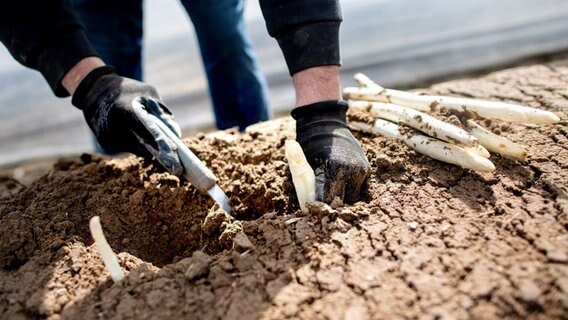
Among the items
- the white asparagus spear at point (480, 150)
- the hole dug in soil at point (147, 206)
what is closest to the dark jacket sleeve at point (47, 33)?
the hole dug in soil at point (147, 206)

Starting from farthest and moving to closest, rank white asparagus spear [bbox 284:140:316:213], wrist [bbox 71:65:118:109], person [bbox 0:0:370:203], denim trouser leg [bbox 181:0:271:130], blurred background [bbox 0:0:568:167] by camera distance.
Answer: blurred background [bbox 0:0:568:167]
denim trouser leg [bbox 181:0:271:130]
wrist [bbox 71:65:118:109]
person [bbox 0:0:370:203]
white asparagus spear [bbox 284:140:316:213]

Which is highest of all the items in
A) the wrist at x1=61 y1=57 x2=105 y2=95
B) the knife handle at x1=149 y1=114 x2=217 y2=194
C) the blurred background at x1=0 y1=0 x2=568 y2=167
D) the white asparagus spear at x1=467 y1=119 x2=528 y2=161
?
the wrist at x1=61 y1=57 x2=105 y2=95

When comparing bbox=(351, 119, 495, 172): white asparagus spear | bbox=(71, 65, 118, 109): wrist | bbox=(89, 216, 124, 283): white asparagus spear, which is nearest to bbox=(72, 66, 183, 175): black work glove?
bbox=(71, 65, 118, 109): wrist

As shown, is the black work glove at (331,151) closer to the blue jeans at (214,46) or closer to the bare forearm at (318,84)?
the bare forearm at (318,84)

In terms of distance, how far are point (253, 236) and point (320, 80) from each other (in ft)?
2.16

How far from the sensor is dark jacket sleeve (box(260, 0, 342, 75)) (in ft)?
5.43

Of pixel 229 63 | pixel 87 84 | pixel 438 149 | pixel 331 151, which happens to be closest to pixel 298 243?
pixel 331 151

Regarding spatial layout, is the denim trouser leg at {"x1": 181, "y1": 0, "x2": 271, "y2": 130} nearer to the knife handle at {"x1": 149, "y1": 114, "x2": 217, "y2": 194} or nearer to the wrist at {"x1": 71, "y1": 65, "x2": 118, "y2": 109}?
the wrist at {"x1": 71, "y1": 65, "x2": 118, "y2": 109}

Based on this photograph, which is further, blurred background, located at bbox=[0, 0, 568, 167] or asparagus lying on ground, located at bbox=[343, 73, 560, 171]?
blurred background, located at bbox=[0, 0, 568, 167]

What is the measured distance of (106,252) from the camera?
1.33 m

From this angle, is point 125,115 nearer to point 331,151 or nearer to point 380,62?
point 331,151

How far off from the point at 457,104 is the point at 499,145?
0.30 metres

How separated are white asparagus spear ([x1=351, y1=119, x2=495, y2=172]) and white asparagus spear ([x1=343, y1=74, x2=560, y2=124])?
0.55ft

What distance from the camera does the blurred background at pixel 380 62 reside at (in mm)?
5480
